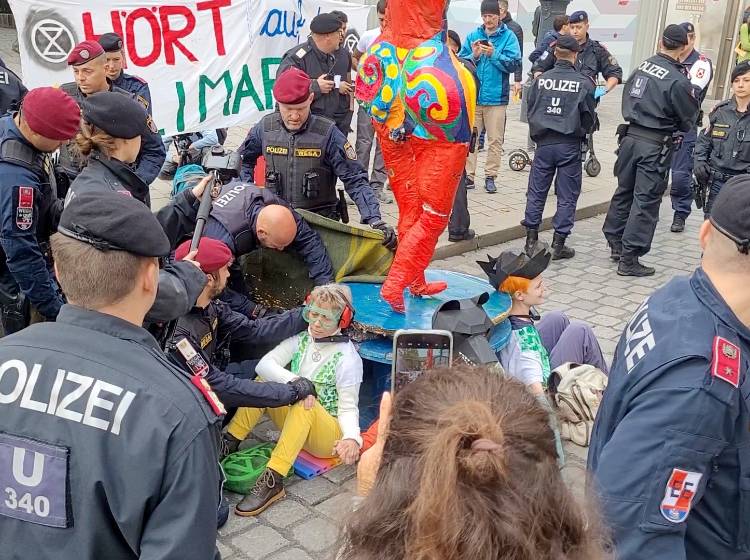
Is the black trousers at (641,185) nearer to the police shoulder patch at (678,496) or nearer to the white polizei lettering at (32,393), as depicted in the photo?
the police shoulder patch at (678,496)

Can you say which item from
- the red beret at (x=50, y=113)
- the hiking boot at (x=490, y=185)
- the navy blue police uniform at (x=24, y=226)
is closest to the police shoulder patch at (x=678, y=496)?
the navy blue police uniform at (x=24, y=226)

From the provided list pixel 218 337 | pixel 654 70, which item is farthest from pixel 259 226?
pixel 654 70

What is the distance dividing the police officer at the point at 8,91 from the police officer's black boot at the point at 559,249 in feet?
15.8

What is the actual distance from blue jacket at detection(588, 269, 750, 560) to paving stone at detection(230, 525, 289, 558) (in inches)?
81.4

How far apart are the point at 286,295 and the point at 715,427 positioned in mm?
3706

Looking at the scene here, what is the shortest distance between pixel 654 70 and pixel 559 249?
6.03 ft

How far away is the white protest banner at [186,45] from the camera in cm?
615

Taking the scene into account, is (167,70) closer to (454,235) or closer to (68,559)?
(454,235)

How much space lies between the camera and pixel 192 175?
5766 mm

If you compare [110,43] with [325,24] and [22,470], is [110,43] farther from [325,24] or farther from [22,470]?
[22,470]

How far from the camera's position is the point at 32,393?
1.86 m

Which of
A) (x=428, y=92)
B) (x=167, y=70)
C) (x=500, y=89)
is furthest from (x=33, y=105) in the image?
(x=500, y=89)

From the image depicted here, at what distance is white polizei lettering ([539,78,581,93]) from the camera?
7.32 metres

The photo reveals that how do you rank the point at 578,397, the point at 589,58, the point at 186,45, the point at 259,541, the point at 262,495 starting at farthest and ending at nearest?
the point at 589,58 → the point at 186,45 → the point at 578,397 → the point at 262,495 → the point at 259,541
